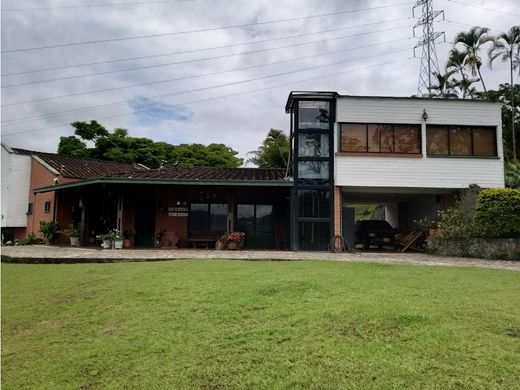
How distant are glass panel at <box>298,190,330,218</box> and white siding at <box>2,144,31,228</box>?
16.3 meters

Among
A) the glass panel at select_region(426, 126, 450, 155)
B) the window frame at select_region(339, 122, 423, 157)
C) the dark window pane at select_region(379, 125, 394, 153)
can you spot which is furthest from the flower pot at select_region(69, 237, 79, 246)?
the glass panel at select_region(426, 126, 450, 155)

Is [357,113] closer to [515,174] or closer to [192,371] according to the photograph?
[515,174]

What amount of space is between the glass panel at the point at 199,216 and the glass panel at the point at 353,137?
6.49m

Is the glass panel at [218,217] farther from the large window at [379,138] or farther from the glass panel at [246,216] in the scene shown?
the large window at [379,138]

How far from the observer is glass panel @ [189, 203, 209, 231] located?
18062mm

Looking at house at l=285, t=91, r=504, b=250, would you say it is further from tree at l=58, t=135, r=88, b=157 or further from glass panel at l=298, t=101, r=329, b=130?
tree at l=58, t=135, r=88, b=157

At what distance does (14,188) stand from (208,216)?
12350mm

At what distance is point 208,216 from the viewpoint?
18.1 metres

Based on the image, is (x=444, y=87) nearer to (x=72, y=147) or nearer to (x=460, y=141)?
(x=460, y=141)

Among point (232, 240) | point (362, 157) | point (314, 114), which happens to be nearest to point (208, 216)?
point (232, 240)

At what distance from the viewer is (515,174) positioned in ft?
55.0

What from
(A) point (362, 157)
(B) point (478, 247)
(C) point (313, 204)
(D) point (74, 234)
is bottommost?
(B) point (478, 247)

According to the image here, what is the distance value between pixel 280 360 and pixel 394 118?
14.1m

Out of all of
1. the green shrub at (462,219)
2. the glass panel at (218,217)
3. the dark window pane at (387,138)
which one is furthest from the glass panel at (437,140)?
the glass panel at (218,217)
